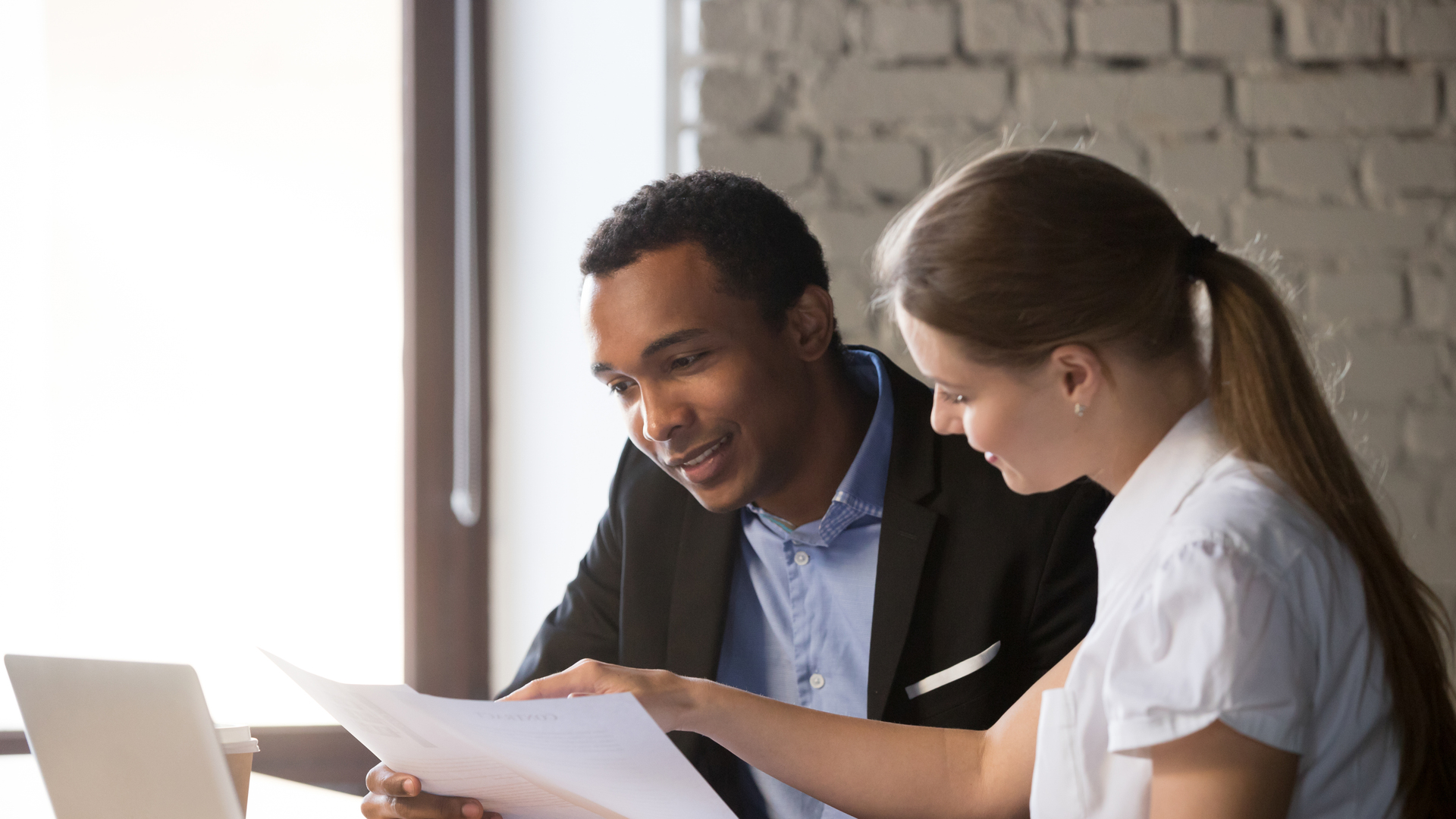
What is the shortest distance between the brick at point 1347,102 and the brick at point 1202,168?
0.07m

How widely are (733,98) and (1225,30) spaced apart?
2.27ft

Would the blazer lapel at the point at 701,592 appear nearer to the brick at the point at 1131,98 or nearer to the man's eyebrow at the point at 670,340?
the man's eyebrow at the point at 670,340

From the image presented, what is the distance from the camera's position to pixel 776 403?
3.92 ft

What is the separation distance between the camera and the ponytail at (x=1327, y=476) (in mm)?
738

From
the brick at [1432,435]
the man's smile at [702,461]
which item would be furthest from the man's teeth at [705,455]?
the brick at [1432,435]

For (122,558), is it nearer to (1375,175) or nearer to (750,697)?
(750,697)

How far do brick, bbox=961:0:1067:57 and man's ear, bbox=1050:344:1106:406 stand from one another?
91 cm

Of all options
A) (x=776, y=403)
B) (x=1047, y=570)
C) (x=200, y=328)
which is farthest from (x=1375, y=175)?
(x=200, y=328)

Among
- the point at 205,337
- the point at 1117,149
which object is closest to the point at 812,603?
the point at 1117,149

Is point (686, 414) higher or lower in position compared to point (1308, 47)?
lower

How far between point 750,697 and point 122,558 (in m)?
1.24

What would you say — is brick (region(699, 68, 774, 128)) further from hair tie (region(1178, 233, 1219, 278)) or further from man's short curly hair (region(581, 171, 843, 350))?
hair tie (region(1178, 233, 1219, 278))

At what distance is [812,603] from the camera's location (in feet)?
4.03

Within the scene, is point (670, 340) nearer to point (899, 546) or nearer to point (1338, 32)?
point (899, 546)
